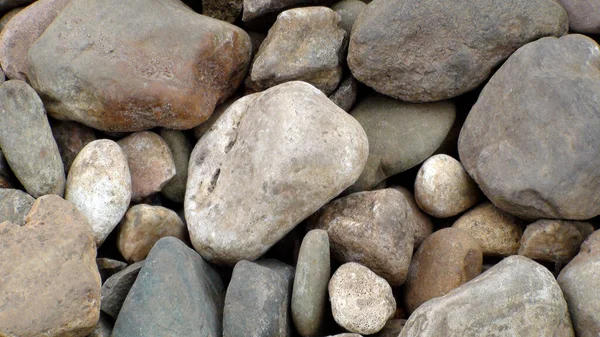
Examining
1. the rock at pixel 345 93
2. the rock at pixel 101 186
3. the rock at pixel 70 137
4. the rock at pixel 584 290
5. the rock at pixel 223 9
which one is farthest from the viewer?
the rock at pixel 223 9

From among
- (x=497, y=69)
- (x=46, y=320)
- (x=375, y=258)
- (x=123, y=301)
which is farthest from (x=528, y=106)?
(x=46, y=320)

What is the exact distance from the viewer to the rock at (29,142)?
269 cm

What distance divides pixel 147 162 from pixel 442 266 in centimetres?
140

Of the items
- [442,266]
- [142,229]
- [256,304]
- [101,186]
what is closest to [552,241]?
[442,266]

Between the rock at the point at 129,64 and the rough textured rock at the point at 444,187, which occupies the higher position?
the rock at the point at 129,64

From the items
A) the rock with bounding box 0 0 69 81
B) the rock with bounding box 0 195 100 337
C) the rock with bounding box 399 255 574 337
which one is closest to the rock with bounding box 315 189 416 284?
the rock with bounding box 399 255 574 337

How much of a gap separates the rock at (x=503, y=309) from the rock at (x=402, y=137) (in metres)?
0.82

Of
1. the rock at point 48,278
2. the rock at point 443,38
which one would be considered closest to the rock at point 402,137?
the rock at point 443,38

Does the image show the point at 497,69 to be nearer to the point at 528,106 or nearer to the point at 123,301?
the point at 528,106

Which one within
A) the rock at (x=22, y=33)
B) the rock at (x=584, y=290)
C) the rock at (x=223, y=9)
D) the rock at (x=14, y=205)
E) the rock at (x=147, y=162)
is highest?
the rock at (x=22, y=33)

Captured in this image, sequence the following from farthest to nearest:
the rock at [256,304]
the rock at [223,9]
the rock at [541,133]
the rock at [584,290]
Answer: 1. the rock at [223,9]
2. the rock at [541,133]
3. the rock at [256,304]
4. the rock at [584,290]

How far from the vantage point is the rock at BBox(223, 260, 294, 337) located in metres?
2.32

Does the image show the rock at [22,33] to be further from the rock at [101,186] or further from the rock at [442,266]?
the rock at [442,266]

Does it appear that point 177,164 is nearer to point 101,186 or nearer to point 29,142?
point 101,186
